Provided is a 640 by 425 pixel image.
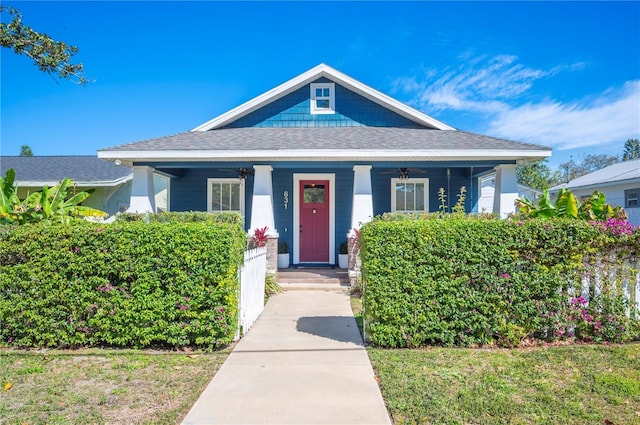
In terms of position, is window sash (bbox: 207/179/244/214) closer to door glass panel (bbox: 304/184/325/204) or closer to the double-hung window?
door glass panel (bbox: 304/184/325/204)

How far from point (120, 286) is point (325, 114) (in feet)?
28.8

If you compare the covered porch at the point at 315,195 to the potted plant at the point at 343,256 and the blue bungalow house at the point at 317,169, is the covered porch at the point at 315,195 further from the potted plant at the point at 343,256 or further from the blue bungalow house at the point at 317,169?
the potted plant at the point at 343,256

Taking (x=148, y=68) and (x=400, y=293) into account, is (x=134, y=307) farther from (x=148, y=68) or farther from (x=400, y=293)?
(x=148, y=68)

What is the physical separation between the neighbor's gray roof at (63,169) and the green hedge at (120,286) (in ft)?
35.2

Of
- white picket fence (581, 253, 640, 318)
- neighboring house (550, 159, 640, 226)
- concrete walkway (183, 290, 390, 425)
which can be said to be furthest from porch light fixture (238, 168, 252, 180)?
neighboring house (550, 159, 640, 226)

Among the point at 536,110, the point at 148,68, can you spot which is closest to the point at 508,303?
the point at 148,68

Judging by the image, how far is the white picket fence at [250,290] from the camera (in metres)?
5.59

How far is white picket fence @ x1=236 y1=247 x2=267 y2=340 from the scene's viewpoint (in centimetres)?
559

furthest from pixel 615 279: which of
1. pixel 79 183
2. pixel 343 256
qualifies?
pixel 79 183

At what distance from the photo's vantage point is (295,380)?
399 centimetres

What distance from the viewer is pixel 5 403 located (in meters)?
3.46

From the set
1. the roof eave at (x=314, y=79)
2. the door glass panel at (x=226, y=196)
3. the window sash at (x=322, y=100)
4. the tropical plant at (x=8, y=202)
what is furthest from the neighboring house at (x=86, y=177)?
the tropical plant at (x=8, y=202)

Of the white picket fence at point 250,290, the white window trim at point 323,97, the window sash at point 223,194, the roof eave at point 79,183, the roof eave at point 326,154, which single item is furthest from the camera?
the roof eave at point 79,183

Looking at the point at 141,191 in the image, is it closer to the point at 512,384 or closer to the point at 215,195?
the point at 215,195
